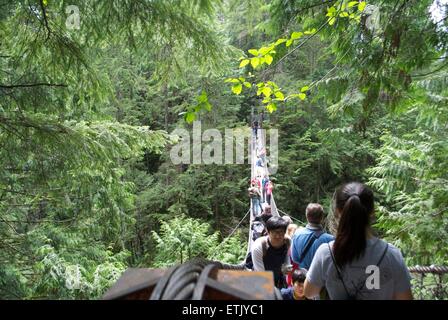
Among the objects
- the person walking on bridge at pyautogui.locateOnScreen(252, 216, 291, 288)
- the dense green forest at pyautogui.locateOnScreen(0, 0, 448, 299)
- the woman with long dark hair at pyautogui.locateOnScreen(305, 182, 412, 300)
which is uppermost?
the dense green forest at pyautogui.locateOnScreen(0, 0, 448, 299)

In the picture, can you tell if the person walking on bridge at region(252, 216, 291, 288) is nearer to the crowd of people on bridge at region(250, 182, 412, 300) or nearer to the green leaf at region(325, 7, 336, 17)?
the crowd of people on bridge at region(250, 182, 412, 300)

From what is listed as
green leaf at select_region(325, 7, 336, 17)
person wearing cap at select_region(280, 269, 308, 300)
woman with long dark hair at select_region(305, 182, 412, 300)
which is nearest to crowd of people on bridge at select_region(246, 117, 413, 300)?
woman with long dark hair at select_region(305, 182, 412, 300)

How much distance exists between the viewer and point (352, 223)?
1078mm

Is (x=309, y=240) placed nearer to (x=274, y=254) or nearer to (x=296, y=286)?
(x=296, y=286)

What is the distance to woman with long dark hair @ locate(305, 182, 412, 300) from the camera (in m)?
1.03

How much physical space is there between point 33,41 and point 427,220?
113 inches

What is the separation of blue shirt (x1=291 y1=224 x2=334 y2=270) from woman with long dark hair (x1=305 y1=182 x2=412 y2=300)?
0.70m

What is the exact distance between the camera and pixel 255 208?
572 cm

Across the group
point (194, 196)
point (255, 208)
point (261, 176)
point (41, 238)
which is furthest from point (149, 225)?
point (41, 238)

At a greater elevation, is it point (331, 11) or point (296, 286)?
point (331, 11)

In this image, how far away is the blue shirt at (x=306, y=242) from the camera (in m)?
1.81

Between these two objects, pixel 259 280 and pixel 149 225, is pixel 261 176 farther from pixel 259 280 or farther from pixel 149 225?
pixel 259 280

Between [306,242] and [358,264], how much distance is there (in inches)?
31.2

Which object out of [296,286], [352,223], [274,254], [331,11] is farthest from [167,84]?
[352,223]
